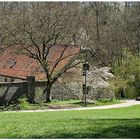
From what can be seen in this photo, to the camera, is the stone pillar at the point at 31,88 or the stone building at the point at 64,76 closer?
the stone pillar at the point at 31,88

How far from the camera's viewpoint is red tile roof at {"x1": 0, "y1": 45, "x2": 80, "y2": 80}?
46.8m

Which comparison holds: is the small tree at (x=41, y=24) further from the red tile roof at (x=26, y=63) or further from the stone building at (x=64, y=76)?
the stone building at (x=64, y=76)

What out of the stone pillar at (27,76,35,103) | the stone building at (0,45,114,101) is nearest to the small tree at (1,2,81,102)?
the stone pillar at (27,76,35,103)

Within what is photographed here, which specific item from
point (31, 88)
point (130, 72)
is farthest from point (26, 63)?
point (130, 72)

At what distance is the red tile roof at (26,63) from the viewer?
46.8 m

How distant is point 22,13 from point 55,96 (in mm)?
11515

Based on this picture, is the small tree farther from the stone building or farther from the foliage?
the foliage

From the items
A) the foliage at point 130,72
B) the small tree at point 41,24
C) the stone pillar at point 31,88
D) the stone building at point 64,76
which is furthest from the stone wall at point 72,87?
the foliage at point 130,72

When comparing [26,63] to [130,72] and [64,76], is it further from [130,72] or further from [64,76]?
[130,72]

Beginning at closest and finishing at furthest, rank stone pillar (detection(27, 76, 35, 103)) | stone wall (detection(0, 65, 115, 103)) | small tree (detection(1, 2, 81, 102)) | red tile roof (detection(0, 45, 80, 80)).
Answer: small tree (detection(1, 2, 81, 102)), stone wall (detection(0, 65, 115, 103)), stone pillar (detection(27, 76, 35, 103)), red tile roof (detection(0, 45, 80, 80))

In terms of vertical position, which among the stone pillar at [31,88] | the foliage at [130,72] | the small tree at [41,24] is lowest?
the stone pillar at [31,88]

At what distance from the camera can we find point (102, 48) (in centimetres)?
6397

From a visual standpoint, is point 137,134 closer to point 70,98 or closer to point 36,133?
point 36,133

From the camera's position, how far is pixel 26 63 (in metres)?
49.5
